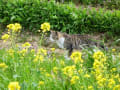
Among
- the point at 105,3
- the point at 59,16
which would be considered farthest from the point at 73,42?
the point at 105,3

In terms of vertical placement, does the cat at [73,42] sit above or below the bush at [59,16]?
below

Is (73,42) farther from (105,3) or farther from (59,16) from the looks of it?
(105,3)

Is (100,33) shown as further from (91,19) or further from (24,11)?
(24,11)

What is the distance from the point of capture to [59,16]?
6637 mm

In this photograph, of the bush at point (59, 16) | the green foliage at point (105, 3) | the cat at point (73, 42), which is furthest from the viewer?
the green foliage at point (105, 3)

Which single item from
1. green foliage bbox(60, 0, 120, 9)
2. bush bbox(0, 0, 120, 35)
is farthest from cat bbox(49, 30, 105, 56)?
green foliage bbox(60, 0, 120, 9)

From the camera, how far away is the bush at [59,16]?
6.44 metres

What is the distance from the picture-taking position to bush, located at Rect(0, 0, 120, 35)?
6.44 metres

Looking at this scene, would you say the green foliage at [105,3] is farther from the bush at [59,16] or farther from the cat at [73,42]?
the cat at [73,42]

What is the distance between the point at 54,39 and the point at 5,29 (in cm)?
205

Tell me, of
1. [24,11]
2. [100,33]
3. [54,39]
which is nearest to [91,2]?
[100,33]

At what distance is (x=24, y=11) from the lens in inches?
272

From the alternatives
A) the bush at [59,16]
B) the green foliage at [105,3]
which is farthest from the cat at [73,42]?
the green foliage at [105,3]

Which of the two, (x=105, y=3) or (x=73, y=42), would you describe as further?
(x=105, y=3)
